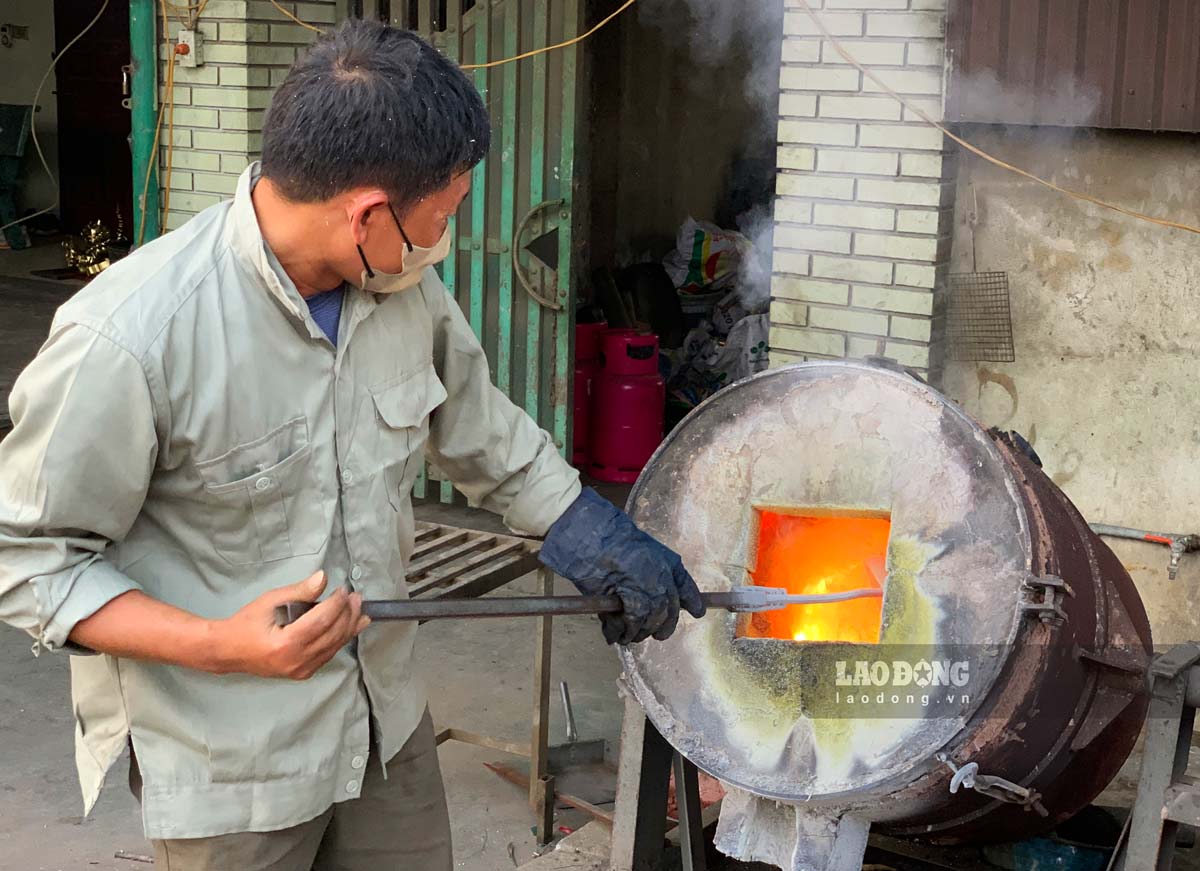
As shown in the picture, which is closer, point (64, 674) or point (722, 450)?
point (722, 450)

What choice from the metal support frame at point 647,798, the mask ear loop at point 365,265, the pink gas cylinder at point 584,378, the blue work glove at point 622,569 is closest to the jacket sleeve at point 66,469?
the mask ear loop at point 365,265

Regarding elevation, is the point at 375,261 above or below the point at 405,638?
above

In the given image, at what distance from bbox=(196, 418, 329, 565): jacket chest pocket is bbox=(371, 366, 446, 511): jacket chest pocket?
0.15m

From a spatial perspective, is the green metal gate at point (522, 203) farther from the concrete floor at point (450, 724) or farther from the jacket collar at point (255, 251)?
the jacket collar at point (255, 251)

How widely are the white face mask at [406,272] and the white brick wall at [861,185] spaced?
2571 mm

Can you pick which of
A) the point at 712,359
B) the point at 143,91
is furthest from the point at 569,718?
the point at 712,359

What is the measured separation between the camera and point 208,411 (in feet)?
7.25

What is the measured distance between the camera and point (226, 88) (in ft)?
20.7

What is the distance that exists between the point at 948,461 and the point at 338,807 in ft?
4.41

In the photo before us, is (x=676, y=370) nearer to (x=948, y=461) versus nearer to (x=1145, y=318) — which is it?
(x=1145, y=318)

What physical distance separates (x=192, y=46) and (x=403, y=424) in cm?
444

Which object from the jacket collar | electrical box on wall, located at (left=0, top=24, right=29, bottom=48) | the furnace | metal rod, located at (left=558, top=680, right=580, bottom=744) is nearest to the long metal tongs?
the furnace

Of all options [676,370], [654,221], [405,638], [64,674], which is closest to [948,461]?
[405,638]

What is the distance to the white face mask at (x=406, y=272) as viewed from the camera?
232cm
